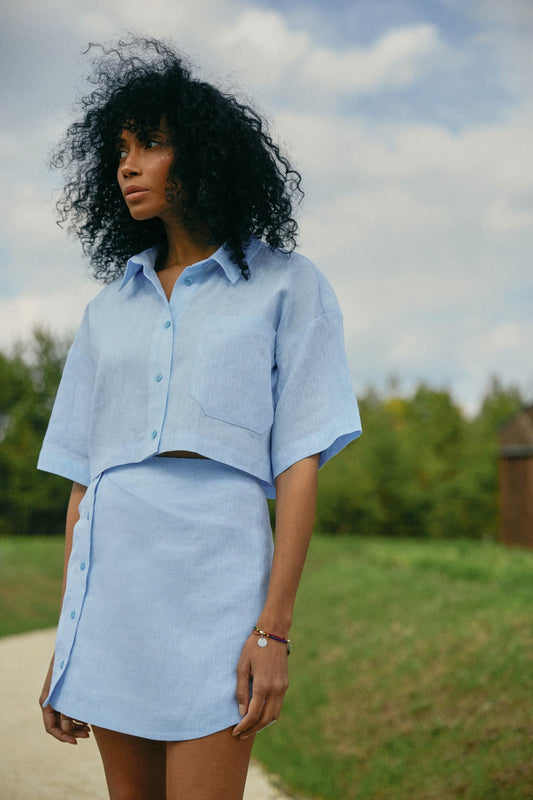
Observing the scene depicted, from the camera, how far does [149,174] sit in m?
1.88

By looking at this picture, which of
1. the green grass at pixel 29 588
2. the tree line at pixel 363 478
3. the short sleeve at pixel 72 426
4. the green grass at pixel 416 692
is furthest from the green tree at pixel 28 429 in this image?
the short sleeve at pixel 72 426

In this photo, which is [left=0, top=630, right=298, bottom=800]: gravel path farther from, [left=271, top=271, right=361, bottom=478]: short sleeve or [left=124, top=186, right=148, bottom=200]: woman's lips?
[left=124, top=186, right=148, bottom=200]: woman's lips

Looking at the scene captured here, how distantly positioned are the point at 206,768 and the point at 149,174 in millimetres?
1233

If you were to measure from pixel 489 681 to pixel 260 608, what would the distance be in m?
4.23

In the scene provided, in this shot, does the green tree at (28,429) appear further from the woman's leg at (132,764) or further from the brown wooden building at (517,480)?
the woman's leg at (132,764)

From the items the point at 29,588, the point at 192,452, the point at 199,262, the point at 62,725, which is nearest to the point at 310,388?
the point at 192,452

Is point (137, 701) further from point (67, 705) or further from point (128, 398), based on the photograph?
point (128, 398)

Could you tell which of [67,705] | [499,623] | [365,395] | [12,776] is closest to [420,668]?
[499,623]

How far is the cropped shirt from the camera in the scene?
1.68 metres

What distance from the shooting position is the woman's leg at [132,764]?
5.58ft

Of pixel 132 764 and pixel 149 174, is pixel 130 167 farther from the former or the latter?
pixel 132 764

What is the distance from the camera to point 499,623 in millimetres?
6410

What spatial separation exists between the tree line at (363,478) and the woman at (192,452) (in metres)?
27.1

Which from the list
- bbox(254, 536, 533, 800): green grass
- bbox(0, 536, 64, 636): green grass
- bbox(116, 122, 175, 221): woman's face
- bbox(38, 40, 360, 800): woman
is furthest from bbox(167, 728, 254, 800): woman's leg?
bbox(0, 536, 64, 636): green grass
